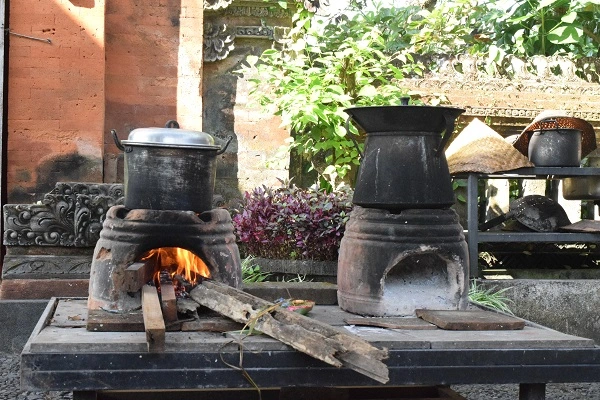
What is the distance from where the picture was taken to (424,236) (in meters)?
4.03

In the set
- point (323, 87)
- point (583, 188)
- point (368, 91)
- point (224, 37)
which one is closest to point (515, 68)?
point (583, 188)

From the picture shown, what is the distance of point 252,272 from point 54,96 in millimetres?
2770

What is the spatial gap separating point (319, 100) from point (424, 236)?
3355mm

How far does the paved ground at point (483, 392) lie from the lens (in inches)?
201

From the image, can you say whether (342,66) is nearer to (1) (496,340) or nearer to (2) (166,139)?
(2) (166,139)

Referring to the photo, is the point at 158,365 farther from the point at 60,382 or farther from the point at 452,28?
the point at 452,28

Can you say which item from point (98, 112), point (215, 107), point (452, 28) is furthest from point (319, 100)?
point (452, 28)

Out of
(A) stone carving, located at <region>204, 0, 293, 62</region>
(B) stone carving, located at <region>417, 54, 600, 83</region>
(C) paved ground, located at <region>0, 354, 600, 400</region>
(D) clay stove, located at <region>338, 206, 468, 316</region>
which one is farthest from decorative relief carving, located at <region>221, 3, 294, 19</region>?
(D) clay stove, located at <region>338, 206, 468, 316</region>

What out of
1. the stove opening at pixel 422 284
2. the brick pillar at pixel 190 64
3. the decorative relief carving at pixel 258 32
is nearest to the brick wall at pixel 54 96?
the brick pillar at pixel 190 64

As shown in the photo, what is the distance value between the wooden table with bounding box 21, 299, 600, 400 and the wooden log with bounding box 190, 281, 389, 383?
0.26ft

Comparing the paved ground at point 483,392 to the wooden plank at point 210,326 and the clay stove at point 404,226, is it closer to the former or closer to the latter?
the clay stove at point 404,226

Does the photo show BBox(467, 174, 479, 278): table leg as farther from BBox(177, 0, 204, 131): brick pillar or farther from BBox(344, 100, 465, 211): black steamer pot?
BBox(177, 0, 204, 131): brick pillar

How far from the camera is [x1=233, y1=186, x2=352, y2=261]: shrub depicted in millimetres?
5957

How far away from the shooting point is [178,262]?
4.07 meters
